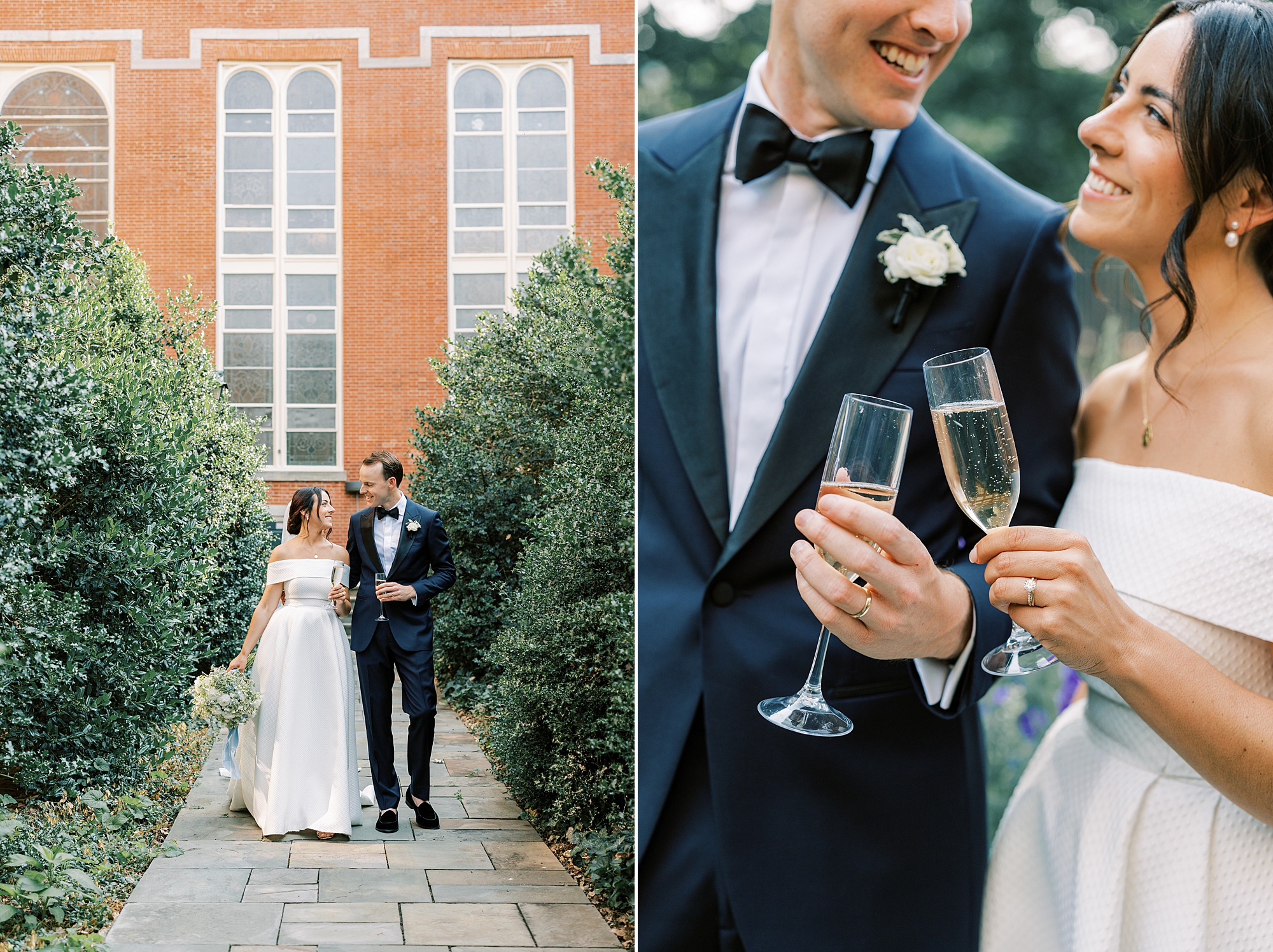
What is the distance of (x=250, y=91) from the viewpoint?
8.43 feet

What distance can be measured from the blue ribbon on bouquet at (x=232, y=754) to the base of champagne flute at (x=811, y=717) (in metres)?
1.64

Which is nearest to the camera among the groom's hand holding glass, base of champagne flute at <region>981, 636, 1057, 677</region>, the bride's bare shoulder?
the groom's hand holding glass

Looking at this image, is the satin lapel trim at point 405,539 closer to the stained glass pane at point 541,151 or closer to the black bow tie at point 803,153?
the stained glass pane at point 541,151

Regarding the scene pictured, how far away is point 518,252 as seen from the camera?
2.70 meters

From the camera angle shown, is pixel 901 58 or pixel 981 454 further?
pixel 901 58

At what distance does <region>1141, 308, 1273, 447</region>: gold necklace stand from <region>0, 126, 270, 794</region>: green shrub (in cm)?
200

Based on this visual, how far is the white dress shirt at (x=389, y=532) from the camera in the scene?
8.52ft

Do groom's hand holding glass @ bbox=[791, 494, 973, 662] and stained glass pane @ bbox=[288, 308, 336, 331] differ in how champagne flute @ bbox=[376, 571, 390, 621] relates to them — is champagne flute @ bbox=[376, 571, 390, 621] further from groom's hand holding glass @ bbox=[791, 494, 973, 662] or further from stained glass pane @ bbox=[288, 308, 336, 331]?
groom's hand holding glass @ bbox=[791, 494, 973, 662]

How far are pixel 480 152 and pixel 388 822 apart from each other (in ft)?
5.72

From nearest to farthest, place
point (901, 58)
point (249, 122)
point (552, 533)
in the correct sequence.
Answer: point (901, 58), point (249, 122), point (552, 533)

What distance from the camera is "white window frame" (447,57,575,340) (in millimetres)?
2678

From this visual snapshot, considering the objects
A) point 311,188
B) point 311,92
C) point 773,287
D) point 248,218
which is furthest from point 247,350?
point 773,287

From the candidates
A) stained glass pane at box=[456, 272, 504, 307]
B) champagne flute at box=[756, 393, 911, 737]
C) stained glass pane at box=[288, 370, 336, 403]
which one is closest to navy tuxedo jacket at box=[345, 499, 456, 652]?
stained glass pane at box=[288, 370, 336, 403]

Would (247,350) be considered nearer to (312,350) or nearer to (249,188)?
(312,350)
